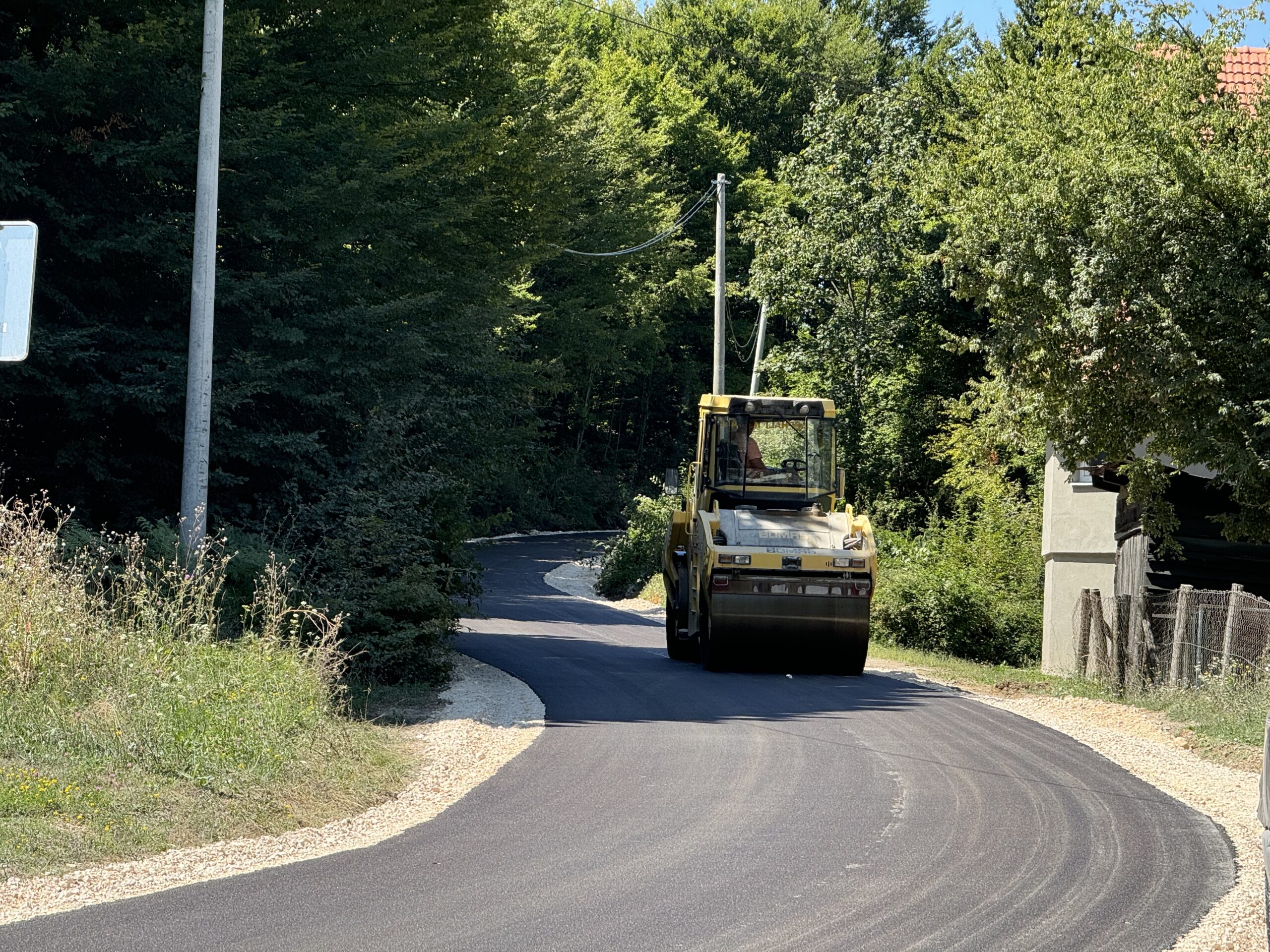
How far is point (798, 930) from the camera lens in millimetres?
7180

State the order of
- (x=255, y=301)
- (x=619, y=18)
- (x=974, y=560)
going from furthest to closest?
1. (x=619, y=18)
2. (x=974, y=560)
3. (x=255, y=301)

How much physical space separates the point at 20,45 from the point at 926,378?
85.2ft

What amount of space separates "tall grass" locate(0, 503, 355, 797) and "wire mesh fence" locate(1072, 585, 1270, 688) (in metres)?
9.68

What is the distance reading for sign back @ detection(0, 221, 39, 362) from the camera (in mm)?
7129

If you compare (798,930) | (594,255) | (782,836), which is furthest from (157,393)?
(594,255)

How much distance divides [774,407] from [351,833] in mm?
11390

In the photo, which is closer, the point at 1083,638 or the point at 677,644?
the point at 677,644

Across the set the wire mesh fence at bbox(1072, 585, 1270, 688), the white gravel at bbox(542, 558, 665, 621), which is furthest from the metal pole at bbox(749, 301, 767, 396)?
the wire mesh fence at bbox(1072, 585, 1270, 688)

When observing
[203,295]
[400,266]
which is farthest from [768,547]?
[203,295]

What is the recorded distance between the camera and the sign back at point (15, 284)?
713cm

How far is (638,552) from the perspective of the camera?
37.4 meters

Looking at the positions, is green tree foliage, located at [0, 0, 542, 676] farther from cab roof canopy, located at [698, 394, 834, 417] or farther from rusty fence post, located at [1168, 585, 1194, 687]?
rusty fence post, located at [1168, 585, 1194, 687]

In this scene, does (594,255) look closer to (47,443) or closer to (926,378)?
(926,378)

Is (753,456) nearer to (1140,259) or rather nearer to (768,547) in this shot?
(768,547)
